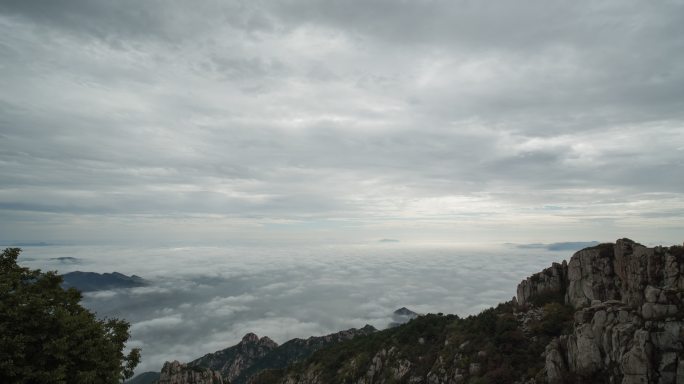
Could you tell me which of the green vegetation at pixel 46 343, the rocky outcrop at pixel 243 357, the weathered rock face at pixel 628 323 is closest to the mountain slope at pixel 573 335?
the weathered rock face at pixel 628 323

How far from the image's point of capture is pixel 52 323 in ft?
83.4

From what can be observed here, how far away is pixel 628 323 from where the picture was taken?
26922mm

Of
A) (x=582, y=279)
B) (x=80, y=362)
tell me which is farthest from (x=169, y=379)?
(x=582, y=279)

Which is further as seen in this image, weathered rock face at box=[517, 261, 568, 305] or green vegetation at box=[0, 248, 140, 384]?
weathered rock face at box=[517, 261, 568, 305]

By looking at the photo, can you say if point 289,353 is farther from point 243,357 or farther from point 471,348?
point 471,348

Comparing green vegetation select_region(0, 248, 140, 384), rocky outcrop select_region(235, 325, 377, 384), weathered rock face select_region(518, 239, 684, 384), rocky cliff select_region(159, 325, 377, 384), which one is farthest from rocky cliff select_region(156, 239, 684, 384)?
rocky outcrop select_region(235, 325, 377, 384)

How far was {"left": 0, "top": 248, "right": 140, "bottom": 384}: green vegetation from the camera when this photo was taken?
2202 cm

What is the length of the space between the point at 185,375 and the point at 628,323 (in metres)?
102

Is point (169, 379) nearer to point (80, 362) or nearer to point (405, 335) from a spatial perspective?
point (405, 335)

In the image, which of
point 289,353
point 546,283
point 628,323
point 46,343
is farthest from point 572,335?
point 289,353

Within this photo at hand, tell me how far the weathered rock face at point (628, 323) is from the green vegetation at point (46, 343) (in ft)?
123

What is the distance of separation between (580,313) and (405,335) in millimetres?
45958

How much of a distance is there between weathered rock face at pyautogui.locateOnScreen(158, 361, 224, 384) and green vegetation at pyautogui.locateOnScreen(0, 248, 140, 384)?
244 ft

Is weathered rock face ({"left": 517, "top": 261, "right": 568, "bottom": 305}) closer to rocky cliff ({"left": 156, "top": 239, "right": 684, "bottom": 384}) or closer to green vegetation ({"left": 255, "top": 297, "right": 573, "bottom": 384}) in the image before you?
rocky cliff ({"left": 156, "top": 239, "right": 684, "bottom": 384})
